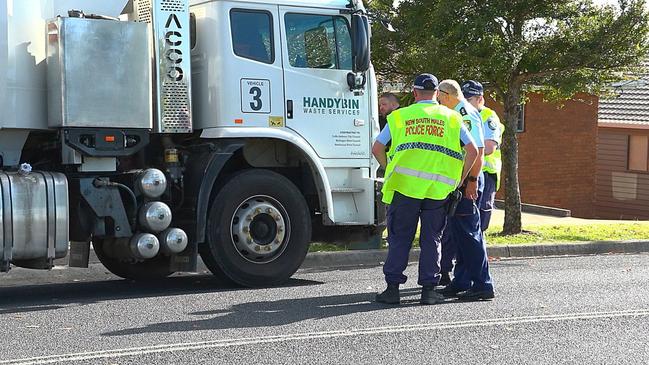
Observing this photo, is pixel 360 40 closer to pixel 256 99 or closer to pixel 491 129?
pixel 256 99

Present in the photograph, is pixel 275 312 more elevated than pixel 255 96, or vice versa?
pixel 255 96

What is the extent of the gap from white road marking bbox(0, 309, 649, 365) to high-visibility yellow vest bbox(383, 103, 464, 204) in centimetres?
125

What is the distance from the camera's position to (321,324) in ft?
26.5

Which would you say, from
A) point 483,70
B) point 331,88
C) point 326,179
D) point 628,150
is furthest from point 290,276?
point 628,150

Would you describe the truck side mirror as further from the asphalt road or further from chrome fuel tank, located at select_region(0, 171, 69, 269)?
chrome fuel tank, located at select_region(0, 171, 69, 269)

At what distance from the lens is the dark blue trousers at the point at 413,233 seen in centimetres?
905

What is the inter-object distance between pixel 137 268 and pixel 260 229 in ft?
4.78

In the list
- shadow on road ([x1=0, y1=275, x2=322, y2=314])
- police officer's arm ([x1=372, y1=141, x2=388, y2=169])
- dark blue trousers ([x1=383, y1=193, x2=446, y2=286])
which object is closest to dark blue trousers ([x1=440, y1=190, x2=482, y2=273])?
dark blue trousers ([x1=383, y1=193, x2=446, y2=286])

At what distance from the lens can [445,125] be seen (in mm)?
8961

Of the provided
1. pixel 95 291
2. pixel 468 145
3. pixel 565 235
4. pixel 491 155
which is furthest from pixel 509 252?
pixel 95 291

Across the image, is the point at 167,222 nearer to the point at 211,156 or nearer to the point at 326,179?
the point at 211,156

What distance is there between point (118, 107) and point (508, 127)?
7.67 m

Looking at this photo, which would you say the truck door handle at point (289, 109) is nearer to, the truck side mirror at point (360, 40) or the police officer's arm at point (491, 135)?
the truck side mirror at point (360, 40)

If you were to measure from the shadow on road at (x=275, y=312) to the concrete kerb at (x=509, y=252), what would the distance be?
10.5 feet
